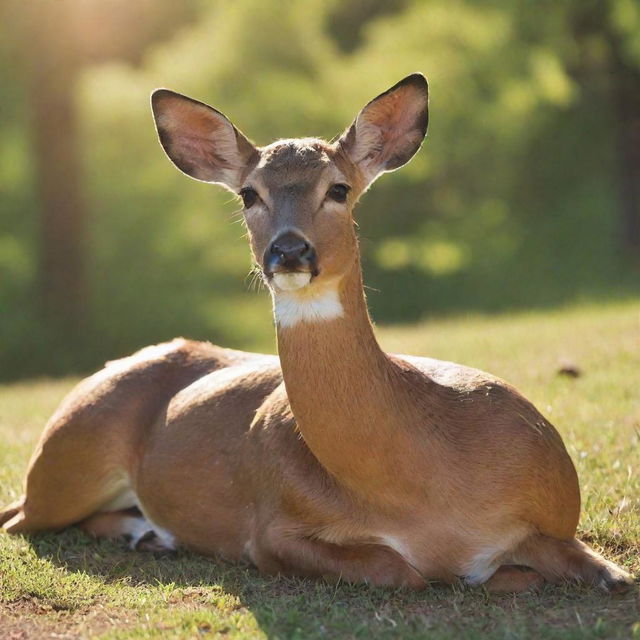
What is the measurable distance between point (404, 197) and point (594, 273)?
3.69 meters

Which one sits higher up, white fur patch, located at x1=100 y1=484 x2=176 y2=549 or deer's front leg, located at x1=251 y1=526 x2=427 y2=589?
deer's front leg, located at x1=251 y1=526 x2=427 y2=589

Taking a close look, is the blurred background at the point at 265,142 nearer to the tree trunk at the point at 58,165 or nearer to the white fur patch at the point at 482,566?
the tree trunk at the point at 58,165

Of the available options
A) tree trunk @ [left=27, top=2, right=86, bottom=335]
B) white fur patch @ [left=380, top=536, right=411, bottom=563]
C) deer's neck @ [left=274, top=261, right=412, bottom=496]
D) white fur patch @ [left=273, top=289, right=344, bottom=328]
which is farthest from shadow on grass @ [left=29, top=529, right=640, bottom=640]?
tree trunk @ [left=27, top=2, right=86, bottom=335]

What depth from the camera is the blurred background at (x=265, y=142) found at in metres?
18.1

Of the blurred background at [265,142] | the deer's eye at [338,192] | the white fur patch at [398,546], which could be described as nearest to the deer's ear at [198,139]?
the deer's eye at [338,192]

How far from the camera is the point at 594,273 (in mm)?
20281

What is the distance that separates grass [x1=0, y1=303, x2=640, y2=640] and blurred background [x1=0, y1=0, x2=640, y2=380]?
30.9 feet

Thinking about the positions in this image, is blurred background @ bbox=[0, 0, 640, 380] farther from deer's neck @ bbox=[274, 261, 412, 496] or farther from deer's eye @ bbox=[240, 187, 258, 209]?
deer's neck @ bbox=[274, 261, 412, 496]

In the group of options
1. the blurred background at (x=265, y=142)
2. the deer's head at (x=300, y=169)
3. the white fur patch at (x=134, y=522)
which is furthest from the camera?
the blurred background at (x=265, y=142)

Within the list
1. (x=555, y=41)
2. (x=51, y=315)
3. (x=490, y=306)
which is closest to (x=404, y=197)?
(x=490, y=306)

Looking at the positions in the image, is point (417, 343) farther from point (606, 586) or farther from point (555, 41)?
point (555, 41)

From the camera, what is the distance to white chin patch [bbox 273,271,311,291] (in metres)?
4.66

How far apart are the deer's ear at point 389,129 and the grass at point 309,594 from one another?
184 cm

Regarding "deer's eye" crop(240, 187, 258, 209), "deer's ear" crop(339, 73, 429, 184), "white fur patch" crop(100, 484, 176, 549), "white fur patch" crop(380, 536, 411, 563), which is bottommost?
"white fur patch" crop(100, 484, 176, 549)
